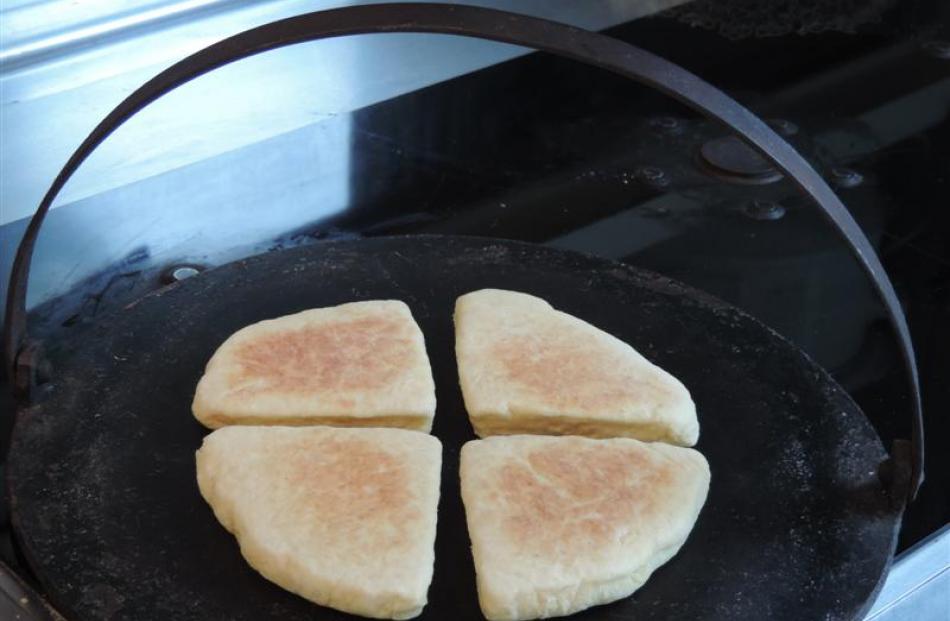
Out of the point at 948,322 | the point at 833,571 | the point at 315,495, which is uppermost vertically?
the point at 315,495

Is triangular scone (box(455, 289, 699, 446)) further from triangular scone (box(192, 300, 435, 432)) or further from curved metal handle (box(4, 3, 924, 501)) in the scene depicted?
curved metal handle (box(4, 3, 924, 501))

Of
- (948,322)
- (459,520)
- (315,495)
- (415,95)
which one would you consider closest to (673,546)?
(459,520)

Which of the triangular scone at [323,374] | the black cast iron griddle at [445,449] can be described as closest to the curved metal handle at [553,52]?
the black cast iron griddle at [445,449]

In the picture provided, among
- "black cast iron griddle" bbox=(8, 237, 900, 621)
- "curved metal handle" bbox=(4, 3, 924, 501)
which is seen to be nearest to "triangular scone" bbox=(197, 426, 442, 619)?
"black cast iron griddle" bbox=(8, 237, 900, 621)

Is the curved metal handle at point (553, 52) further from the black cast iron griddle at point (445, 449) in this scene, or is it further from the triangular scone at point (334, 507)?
the triangular scone at point (334, 507)

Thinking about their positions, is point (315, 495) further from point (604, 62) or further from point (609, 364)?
point (604, 62)

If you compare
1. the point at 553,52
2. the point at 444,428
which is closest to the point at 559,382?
the point at 444,428

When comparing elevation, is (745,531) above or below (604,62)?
below
